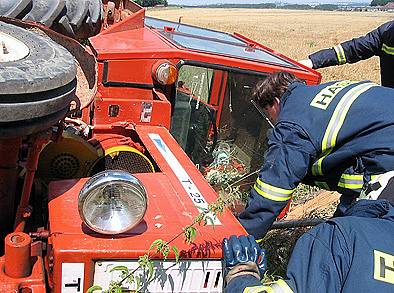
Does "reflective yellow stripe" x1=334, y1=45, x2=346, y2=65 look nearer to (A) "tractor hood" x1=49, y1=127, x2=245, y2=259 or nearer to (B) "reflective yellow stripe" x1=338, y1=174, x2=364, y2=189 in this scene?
(B) "reflective yellow stripe" x1=338, y1=174, x2=364, y2=189

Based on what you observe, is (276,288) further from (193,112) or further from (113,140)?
(193,112)

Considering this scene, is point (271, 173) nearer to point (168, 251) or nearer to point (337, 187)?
point (337, 187)

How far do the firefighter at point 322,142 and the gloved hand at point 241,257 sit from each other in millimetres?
621

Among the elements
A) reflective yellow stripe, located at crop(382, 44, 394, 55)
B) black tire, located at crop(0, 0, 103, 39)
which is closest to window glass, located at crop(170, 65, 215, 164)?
black tire, located at crop(0, 0, 103, 39)

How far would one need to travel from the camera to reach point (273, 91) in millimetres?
3180

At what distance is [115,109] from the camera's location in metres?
3.49

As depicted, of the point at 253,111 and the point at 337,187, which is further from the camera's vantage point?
the point at 253,111

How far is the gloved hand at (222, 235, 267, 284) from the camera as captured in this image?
2.11 meters

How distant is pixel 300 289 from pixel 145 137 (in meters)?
1.75

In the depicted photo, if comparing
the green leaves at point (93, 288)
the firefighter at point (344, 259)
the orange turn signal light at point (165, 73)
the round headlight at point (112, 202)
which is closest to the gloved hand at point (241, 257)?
the firefighter at point (344, 259)

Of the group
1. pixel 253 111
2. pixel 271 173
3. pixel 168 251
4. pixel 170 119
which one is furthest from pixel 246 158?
pixel 168 251

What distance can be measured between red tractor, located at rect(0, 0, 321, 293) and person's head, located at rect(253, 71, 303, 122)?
493 millimetres

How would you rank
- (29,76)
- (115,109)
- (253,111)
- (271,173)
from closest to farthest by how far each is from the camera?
(29,76), (271,173), (115,109), (253,111)

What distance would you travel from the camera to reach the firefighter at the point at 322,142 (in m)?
2.81
